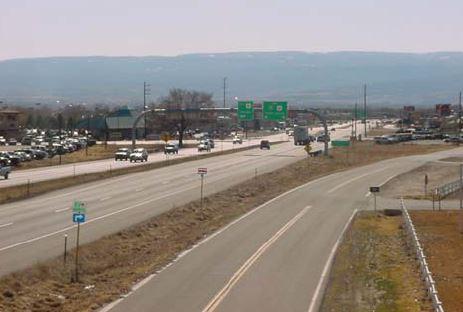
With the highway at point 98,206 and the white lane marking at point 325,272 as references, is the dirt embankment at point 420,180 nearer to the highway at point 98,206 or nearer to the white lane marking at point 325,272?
the highway at point 98,206

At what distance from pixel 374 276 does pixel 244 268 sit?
4.48 m

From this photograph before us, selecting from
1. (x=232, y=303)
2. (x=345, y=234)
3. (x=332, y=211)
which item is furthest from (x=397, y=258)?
(x=332, y=211)

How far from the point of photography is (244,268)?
1089 inches

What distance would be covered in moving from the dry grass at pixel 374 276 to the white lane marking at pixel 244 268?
296cm

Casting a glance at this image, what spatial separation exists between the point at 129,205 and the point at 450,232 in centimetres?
1854

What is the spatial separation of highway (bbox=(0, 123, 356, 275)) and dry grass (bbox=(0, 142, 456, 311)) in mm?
1165

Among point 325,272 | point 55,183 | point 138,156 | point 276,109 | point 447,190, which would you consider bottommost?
point 325,272

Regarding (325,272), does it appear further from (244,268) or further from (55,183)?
(55,183)

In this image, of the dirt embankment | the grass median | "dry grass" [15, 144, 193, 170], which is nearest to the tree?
"dry grass" [15, 144, 193, 170]

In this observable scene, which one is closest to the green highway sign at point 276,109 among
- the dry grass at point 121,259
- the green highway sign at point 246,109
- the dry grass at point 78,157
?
the green highway sign at point 246,109

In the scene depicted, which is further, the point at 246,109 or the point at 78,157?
the point at 78,157

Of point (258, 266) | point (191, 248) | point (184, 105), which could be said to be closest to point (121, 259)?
point (191, 248)

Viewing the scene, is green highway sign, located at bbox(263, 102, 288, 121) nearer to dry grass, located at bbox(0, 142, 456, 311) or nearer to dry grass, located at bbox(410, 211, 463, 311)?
dry grass, located at bbox(0, 142, 456, 311)

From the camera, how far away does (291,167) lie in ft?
264
